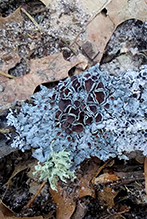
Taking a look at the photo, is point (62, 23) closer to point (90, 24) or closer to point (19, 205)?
point (90, 24)

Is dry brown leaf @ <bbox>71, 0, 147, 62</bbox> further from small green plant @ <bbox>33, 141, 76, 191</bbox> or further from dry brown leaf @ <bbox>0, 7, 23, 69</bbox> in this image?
small green plant @ <bbox>33, 141, 76, 191</bbox>

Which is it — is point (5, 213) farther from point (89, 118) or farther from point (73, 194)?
point (89, 118)

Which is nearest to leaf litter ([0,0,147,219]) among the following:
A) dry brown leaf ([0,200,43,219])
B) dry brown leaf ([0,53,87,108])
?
dry brown leaf ([0,53,87,108])

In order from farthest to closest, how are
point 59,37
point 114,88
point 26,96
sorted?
1. point 59,37
2. point 26,96
3. point 114,88

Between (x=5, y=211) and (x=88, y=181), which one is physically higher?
(x=5, y=211)

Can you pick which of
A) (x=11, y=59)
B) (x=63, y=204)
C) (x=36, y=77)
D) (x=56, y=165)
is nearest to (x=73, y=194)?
(x=63, y=204)

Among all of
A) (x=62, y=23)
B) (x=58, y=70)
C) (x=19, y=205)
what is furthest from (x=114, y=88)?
(x=19, y=205)

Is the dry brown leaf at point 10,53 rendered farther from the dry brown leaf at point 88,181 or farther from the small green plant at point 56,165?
the dry brown leaf at point 88,181

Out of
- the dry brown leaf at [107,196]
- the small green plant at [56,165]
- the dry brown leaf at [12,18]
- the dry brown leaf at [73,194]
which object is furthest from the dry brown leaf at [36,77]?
the dry brown leaf at [107,196]
